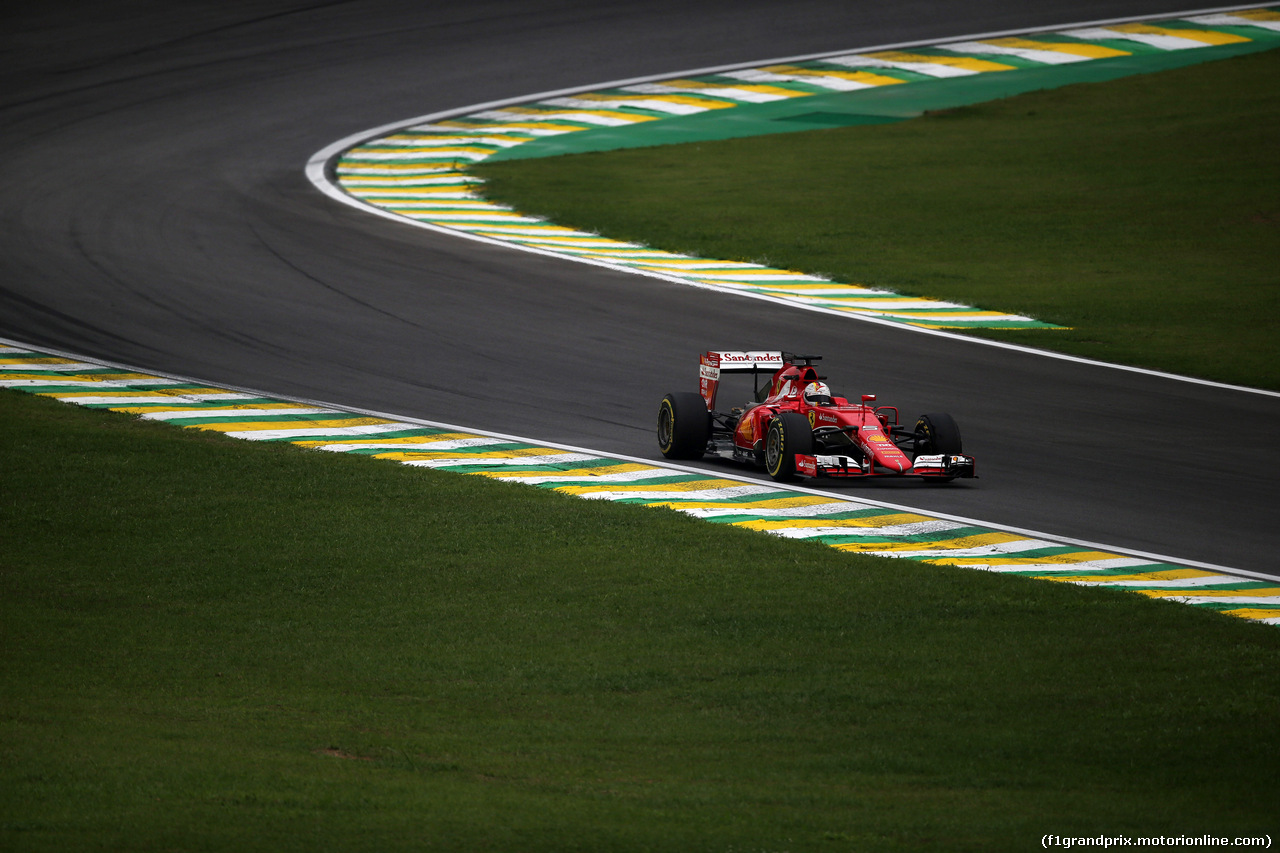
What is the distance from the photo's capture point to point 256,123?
135 ft

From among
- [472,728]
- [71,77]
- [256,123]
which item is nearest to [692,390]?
[472,728]

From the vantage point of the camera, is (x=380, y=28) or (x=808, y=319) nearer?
(x=808, y=319)

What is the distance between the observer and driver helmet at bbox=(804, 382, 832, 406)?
18.9 meters

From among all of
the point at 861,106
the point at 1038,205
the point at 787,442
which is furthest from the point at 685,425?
the point at 861,106

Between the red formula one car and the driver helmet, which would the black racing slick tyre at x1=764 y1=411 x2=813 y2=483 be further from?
the driver helmet

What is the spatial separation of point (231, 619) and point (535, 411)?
9.33 meters

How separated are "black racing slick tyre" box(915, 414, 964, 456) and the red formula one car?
11mm

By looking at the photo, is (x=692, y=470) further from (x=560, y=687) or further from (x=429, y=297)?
(x=429, y=297)

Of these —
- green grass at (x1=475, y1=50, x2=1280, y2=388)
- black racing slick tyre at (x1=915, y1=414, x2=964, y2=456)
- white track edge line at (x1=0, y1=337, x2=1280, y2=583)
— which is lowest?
white track edge line at (x1=0, y1=337, x2=1280, y2=583)

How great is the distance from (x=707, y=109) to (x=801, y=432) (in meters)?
26.0

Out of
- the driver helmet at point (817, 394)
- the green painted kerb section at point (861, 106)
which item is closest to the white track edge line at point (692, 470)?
the driver helmet at point (817, 394)

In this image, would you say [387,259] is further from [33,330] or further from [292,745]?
[292,745]

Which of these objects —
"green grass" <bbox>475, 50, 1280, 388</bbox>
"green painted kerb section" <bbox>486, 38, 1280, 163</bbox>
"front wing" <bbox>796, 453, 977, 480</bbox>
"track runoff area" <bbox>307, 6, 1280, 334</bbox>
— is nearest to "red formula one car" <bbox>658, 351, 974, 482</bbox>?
"front wing" <bbox>796, 453, 977, 480</bbox>

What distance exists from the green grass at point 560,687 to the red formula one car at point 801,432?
9.45 ft
